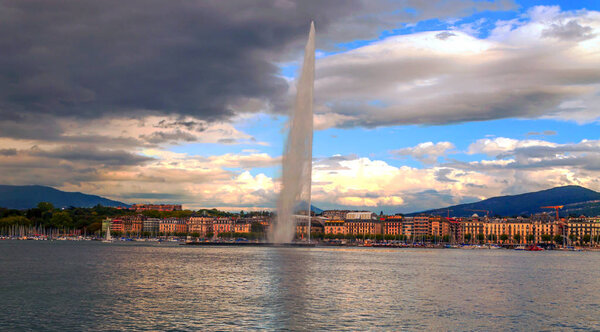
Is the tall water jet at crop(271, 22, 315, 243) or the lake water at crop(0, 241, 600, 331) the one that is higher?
the tall water jet at crop(271, 22, 315, 243)

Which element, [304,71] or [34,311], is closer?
[34,311]

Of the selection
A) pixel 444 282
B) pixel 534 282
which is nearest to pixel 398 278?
pixel 444 282

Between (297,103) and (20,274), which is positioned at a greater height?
(297,103)

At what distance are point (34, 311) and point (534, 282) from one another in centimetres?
4229

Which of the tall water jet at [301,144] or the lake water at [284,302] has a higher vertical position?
the tall water jet at [301,144]

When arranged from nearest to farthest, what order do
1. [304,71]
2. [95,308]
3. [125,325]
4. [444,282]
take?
[125,325] → [95,308] → [444,282] → [304,71]

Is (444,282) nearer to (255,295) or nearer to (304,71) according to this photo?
(255,295)

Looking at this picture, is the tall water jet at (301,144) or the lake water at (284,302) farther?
the tall water jet at (301,144)


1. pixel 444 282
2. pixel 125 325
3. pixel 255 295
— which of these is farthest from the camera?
pixel 444 282

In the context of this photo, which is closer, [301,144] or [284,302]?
[284,302]

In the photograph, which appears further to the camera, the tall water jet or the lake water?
the tall water jet

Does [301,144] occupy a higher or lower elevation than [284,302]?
higher

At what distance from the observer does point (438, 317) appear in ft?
99.8

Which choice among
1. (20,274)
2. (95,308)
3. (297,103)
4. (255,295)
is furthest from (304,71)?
(95,308)
